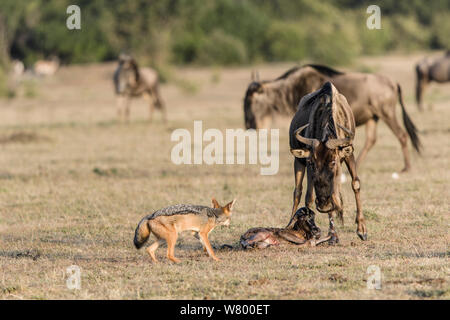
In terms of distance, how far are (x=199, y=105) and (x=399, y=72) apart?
1470 centimetres

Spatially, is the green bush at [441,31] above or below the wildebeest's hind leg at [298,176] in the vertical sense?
above

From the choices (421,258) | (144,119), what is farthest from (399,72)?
(421,258)

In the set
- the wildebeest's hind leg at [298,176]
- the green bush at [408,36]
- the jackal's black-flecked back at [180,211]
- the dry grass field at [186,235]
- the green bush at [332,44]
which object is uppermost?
the green bush at [408,36]

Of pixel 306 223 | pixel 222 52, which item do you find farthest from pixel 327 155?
pixel 222 52

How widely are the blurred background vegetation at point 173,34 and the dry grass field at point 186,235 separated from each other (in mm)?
22344

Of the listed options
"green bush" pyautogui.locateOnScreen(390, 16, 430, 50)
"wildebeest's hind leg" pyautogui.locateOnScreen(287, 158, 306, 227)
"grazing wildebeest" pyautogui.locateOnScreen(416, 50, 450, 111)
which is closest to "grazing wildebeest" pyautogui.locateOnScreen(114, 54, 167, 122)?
"grazing wildebeest" pyautogui.locateOnScreen(416, 50, 450, 111)

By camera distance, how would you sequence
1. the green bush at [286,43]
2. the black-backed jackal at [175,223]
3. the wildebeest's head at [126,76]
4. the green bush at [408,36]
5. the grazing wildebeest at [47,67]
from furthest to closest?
the green bush at [408,36] → the green bush at [286,43] → the grazing wildebeest at [47,67] → the wildebeest's head at [126,76] → the black-backed jackal at [175,223]

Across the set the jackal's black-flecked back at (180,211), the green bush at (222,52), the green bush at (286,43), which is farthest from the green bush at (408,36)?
the jackal's black-flecked back at (180,211)

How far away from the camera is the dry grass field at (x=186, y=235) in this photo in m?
6.98

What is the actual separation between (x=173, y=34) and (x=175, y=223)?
139 feet

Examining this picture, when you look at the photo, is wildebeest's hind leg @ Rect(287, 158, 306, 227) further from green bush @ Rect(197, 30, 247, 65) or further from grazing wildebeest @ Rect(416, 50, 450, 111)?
green bush @ Rect(197, 30, 247, 65)

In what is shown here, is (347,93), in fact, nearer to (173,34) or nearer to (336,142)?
(336,142)

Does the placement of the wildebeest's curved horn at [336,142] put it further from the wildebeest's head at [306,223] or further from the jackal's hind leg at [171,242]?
the jackal's hind leg at [171,242]

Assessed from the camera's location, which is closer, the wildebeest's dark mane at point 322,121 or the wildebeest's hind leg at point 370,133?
the wildebeest's dark mane at point 322,121
